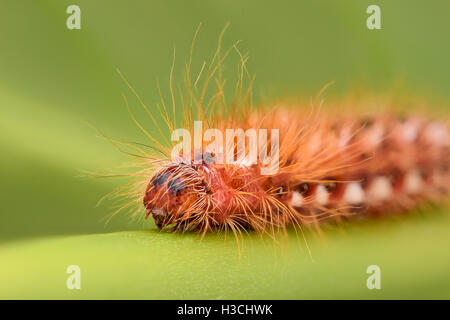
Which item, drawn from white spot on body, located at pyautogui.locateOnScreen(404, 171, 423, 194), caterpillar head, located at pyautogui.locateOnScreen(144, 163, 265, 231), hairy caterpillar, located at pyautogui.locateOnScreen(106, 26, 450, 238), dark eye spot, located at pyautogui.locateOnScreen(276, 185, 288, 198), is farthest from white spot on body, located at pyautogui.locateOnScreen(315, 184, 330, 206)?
white spot on body, located at pyautogui.locateOnScreen(404, 171, 423, 194)

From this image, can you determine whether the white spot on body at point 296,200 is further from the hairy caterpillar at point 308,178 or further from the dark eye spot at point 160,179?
the dark eye spot at point 160,179

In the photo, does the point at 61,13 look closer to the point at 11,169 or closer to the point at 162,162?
the point at 11,169

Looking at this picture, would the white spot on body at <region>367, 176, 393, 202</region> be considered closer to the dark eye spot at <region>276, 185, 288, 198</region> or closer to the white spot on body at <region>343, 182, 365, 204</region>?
the white spot on body at <region>343, 182, 365, 204</region>

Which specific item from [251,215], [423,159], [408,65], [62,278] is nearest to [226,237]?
[251,215]

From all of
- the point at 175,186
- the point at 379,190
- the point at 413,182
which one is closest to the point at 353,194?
the point at 379,190

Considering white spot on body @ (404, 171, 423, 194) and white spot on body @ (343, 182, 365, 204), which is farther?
white spot on body @ (404, 171, 423, 194)

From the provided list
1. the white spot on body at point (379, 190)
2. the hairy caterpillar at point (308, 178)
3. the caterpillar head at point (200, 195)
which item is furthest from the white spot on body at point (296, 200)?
the white spot on body at point (379, 190)

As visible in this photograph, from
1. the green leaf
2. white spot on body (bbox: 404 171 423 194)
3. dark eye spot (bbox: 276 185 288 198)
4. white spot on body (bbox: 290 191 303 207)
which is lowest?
the green leaf
